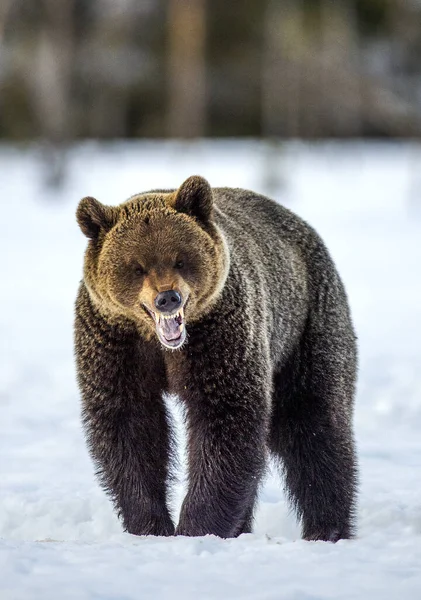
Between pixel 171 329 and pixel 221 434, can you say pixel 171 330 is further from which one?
pixel 221 434

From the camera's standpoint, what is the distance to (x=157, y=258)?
15.2ft

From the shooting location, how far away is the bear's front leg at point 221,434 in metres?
4.76

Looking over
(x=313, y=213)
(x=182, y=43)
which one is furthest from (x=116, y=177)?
(x=182, y=43)

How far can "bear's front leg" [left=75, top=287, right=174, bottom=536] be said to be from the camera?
4.84 m

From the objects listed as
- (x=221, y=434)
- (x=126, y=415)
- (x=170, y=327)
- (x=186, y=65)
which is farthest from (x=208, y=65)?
(x=170, y=327)

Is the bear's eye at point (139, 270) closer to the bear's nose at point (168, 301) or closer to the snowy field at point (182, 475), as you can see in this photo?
the bear's nose at point (168, 301)

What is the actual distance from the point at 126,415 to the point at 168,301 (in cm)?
72

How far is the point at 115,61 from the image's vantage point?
131 ft

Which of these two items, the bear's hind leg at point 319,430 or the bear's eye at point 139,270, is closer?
the bear's eye at point 139,270

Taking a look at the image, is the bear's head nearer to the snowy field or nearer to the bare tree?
the snowy field

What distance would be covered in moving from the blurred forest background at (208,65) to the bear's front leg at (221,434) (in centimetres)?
2318

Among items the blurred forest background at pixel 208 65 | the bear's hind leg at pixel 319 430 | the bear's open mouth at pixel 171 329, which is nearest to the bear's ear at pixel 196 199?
the bear's open mouth at pixel 171 329
